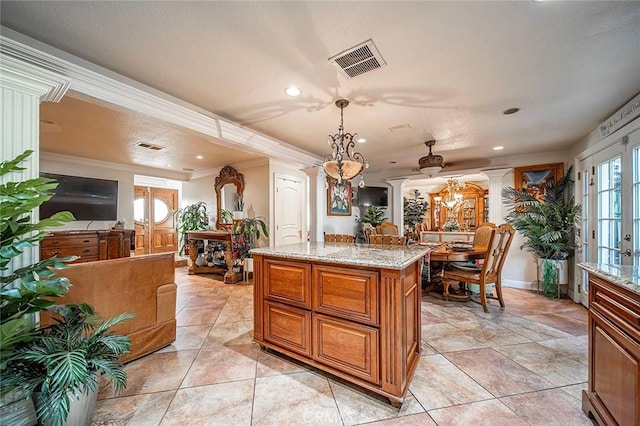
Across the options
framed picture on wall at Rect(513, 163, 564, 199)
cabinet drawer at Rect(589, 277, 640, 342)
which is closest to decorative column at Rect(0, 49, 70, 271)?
cabinet drawer at Rect(589, 277, 640, 342)

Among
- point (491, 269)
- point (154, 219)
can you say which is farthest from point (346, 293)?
point (154, 219)

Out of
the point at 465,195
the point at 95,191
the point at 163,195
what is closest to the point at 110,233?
the point at 95,191

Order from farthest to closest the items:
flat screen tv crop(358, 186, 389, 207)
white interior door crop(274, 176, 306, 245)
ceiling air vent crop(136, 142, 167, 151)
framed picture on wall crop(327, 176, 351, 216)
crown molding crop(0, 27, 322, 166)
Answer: flat screen tv crop(358, 186, 389, 207) → framed picture on wall crop(327, 176, 351, 216) → white interior door crop(274, 176, 306, 245) → ceiling air vent crop(136, 142, 167, 151) → crown molding crop(0, 27, 322, 166)

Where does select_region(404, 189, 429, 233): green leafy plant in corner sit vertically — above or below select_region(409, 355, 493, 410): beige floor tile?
above

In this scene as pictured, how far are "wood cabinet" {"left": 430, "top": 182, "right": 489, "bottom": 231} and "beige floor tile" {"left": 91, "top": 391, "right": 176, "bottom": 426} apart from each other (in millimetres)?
9134

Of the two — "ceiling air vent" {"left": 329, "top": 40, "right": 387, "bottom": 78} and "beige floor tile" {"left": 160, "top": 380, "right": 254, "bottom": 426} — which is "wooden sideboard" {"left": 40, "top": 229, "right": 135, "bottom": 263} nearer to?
"beige floor tile" {"left": 160, "top": 380, "right": 254, "bottom": 426}

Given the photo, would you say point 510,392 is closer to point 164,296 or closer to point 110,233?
point 164,296

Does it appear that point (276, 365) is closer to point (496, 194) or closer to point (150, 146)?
point (150, 146)

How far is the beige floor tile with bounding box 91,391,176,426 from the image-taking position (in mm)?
1508

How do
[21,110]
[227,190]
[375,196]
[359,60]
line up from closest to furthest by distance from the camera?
1. [21,110]
2. [359,60]
3. [227,190]
4. [375,196]

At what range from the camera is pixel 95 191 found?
16.1 ft

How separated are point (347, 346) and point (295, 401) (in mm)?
481

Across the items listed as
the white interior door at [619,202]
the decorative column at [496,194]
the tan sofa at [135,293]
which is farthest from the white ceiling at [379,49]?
the decorative column at [496,194]

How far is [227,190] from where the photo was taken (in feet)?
18.2
